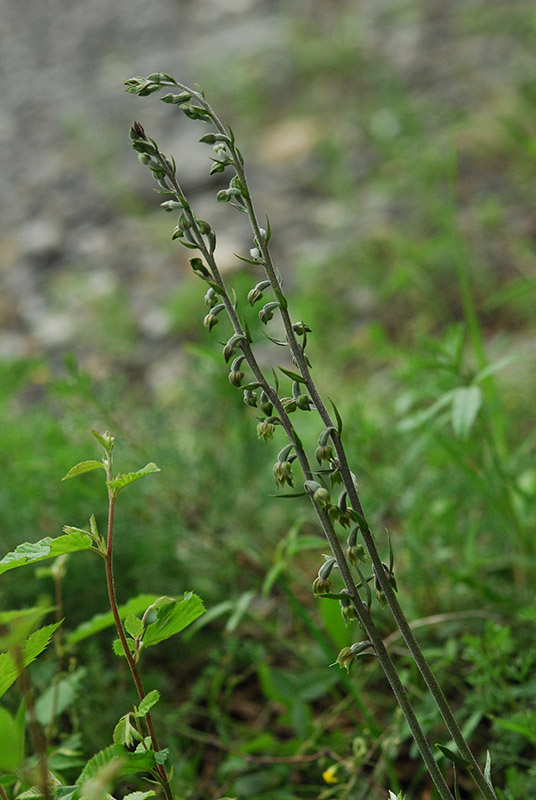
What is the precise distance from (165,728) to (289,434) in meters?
0.77

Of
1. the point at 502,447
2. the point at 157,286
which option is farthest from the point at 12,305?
the point at 502,447

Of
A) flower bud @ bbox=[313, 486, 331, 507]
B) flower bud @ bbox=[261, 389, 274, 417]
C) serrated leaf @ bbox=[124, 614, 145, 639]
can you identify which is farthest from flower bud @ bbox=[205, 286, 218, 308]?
serrated leaf @ bbox=[124, 614, 145, 639]

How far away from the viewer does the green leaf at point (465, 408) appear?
1146 mm

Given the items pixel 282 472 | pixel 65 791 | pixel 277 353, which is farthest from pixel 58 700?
pixel 277 353

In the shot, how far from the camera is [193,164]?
14.7ft

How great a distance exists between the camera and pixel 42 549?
67cm

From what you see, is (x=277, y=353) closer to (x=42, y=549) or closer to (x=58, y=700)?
(x=58, y=700)

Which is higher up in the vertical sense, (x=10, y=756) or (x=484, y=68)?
(x=484, y=68)

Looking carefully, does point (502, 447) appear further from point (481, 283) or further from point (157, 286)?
point (157, 286)

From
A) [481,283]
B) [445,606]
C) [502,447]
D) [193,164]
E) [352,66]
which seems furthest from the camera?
[352,66]

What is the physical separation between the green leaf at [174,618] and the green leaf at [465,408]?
0.57 metres

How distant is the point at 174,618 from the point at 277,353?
2301 mm

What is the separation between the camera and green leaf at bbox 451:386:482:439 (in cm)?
115

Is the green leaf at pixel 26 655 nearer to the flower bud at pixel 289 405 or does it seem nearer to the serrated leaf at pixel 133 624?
the serrated leaf at pixel 133 624
